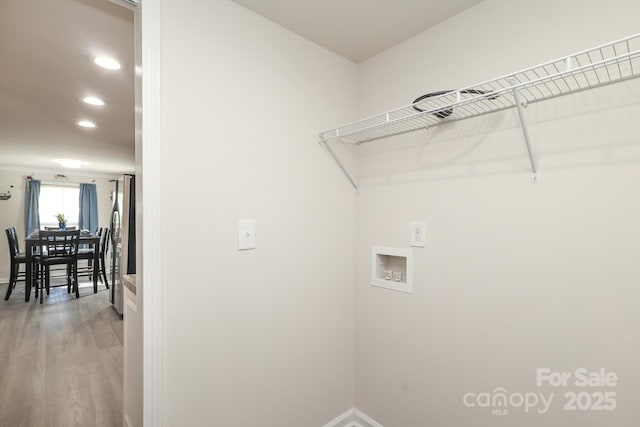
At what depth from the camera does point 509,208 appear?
45.8 inches

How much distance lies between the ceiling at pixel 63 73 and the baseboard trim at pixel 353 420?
2.25m

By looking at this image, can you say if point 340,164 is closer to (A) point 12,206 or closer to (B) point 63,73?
(B) point 63,73

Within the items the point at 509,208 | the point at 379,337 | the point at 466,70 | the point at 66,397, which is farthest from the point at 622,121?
the point at 66,397

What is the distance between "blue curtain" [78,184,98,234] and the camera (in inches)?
271

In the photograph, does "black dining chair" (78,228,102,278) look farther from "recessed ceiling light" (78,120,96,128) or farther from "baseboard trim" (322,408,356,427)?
"baseboard trim" (322,408,356,427)

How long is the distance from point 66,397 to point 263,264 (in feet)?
6.96

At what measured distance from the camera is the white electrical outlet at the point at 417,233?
1.43 m

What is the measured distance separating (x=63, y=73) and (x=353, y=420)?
9.22 feet

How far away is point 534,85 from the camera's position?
0.98 meters

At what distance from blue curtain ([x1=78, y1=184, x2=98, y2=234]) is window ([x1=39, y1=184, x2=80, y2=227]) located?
110 mm

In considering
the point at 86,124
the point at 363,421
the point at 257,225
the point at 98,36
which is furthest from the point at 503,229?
the point at 86,124

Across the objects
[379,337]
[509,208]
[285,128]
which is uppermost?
[285,128]

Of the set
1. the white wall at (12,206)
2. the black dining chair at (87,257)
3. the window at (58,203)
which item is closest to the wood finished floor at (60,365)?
the black dining chair at (87,257)

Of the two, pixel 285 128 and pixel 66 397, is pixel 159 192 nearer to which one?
pixel 285 128
